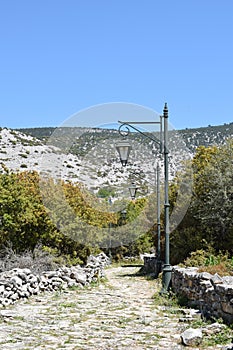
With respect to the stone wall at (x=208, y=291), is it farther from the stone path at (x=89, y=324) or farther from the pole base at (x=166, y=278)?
the stone path at (x=89, y=324)

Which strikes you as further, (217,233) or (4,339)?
(217,233)

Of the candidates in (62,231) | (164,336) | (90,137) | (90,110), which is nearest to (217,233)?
(62,231)

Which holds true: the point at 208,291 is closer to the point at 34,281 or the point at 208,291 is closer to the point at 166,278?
the point at 166,278

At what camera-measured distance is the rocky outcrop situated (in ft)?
36.9

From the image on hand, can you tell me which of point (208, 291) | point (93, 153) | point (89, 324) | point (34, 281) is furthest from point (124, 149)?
point (93, 153)

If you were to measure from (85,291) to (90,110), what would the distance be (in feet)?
16.7

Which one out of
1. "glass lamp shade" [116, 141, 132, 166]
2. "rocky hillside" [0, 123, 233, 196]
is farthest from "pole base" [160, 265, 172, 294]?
"rocky hillside" [0, 123, 233, 196]

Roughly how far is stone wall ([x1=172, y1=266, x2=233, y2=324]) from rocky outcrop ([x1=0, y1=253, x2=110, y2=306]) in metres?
3.52

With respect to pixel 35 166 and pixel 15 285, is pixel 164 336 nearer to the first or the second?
pixel 15 285

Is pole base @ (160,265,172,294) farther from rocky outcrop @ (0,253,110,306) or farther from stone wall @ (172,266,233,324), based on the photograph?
rocky outcrop @ (0,253,110,306)

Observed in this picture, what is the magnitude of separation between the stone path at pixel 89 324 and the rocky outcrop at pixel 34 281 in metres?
0.30

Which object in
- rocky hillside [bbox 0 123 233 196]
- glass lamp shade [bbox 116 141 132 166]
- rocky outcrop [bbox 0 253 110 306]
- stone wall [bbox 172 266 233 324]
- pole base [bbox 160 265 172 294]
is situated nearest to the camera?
stone wall [bbox 172 266 233 324]

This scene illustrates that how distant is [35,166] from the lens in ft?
164

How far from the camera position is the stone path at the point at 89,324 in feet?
22.3
